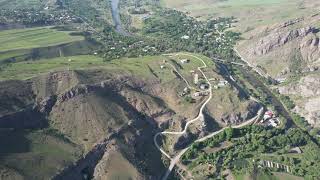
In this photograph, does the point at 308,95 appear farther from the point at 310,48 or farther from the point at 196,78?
the point at 196,78

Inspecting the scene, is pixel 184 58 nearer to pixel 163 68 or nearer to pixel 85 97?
pixel 163 68

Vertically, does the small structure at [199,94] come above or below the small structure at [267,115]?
above

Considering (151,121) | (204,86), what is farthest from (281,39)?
(151,121)

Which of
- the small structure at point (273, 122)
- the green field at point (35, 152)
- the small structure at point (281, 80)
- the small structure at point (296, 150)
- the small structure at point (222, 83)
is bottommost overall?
the small structure at point (296, 150)

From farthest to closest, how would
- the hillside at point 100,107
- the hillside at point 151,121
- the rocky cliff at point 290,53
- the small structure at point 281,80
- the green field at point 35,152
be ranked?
the rocky cliff at point 290,53 < the small structure at point 281,80 < the hillside at point 100,107 < the hillside at point 151,121 < the green field at point 35,152

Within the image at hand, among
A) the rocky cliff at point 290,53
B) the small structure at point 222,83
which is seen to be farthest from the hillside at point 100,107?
the rocky cliff at point 290,53

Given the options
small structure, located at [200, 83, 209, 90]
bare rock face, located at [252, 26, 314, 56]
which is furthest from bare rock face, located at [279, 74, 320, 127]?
small structure, located at [200, 83, 209, 90]

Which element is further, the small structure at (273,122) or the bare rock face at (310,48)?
the bare rock face at (310,48)

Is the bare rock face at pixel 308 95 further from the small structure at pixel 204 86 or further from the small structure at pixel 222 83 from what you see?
the small structure at pixel 204 86

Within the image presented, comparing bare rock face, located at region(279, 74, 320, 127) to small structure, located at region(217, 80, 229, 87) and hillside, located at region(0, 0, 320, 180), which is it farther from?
small structure, located at region(217, 80, 229, 87)

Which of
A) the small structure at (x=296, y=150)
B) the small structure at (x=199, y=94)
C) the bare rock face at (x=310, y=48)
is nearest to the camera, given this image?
the small structure at (x=296, y=150)

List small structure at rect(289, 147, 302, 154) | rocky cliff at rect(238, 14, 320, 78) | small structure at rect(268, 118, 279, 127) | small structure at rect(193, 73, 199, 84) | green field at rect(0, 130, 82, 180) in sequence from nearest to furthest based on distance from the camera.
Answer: green field at rect(0, 130, 82, 180) < small structure at rect(289, 147, 302, 154) < small structure at rect(268, 118, 279, 127) < small structure at rect(193, 73, 199, 84) < rocky cliff at rect(238, 14, 320, 78)
